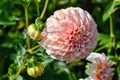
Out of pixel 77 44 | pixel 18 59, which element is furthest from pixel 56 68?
pixel 77 44

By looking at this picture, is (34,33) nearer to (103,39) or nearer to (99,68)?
(99,68)

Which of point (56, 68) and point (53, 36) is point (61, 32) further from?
point (56, 68)

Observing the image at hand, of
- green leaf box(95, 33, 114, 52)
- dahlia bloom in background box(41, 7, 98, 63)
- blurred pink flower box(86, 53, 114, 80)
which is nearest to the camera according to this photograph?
dahlia bloom in background box(41, 7, 98, 63)

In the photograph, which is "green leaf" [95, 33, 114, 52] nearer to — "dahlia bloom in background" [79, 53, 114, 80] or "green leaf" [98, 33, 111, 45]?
"green leaf" [98, 33, 111, 45]

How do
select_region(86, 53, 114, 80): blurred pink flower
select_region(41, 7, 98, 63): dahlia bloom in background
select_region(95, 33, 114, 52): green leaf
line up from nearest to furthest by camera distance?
select_region(41, 7, 98, 63): dahlia bloom in background < select_region(86, 53, 114, 80): blurred pink flower < select_region(95, 33, 114, 52): green leaf

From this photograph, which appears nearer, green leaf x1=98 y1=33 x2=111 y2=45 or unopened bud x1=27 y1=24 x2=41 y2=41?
unopened bud x1=27 y1=24 x2=41 y2=41

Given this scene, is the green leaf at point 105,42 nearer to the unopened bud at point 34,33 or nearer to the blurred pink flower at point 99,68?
the blurred pink flower at point 99,68

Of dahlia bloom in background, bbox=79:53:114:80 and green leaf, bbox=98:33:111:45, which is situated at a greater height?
green leaf, bbox=98:33:111:45

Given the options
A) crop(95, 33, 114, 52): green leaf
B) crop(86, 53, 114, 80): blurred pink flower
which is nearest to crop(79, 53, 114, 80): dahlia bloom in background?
crop(86, 53, 114, 80): blurred pink flower
